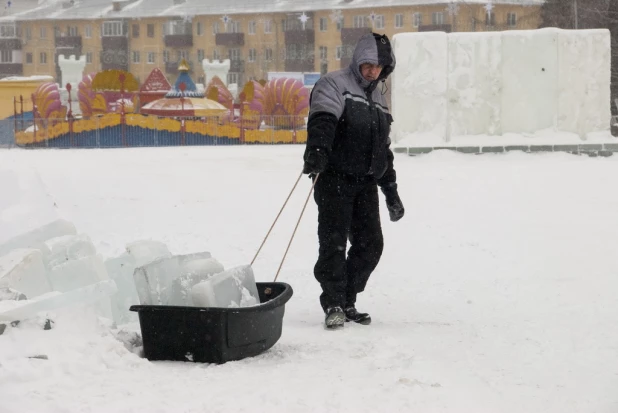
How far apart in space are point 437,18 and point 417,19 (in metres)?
1.36

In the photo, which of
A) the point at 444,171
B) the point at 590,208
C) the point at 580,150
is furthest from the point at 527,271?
the point at 580,150

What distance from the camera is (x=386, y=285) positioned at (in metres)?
7.42

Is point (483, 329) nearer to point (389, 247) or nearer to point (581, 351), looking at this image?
point (581, 351)

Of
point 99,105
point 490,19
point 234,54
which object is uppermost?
point 490,19

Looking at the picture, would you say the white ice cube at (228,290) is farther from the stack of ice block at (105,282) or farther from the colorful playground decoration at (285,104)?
the colorful playground decoration at (285,104)

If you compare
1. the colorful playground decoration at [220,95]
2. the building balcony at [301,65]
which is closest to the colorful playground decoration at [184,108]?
the colorful playground decoration at [220,95]

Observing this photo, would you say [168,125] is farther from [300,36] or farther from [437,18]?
[300,36]

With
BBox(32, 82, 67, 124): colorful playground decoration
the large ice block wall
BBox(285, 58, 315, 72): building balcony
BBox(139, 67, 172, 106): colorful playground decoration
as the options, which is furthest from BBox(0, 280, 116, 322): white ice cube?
BBox(285, 58, 315, 72): building balcony

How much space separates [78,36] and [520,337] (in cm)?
7431

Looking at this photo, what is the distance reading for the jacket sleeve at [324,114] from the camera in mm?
5559

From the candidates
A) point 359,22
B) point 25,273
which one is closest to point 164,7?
point 359,22

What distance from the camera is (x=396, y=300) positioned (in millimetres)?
6887

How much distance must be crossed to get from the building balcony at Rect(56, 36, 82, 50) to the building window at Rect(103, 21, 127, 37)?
208 cm

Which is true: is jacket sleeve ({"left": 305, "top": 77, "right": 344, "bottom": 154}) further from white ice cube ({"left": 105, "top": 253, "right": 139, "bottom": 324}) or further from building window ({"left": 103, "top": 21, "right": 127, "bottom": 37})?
building window ({"left": 103, "top": 21, "right": 127, "bottom": 37})
